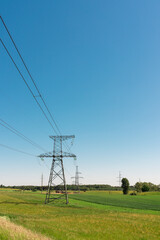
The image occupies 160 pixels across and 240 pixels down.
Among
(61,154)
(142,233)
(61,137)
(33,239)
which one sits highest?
(61,137)

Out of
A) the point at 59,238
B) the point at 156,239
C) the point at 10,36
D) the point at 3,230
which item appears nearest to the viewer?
the point at 10,36

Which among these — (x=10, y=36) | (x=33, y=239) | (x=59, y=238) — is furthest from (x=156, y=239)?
(x=10, y=36)

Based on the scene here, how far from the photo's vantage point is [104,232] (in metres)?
16.5

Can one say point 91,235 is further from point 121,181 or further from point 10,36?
point 121,181

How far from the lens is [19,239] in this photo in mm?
9219

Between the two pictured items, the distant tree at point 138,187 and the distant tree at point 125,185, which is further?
the distant tree at point 138,187

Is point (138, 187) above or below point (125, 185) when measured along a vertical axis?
below

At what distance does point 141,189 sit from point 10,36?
161050mm

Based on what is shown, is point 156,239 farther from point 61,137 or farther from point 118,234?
point 61,137

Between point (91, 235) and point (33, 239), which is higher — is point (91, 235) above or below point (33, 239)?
below

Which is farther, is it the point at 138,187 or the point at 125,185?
the point at 138,187

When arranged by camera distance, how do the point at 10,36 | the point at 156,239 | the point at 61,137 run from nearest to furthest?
the point at 10,36
the point at 156,239
the point at 61,137

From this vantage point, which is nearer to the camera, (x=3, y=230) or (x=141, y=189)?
(x=3, y=230)

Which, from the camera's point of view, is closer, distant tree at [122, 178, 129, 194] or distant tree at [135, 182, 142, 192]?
distant tree at [122, 178, 129, 194]
